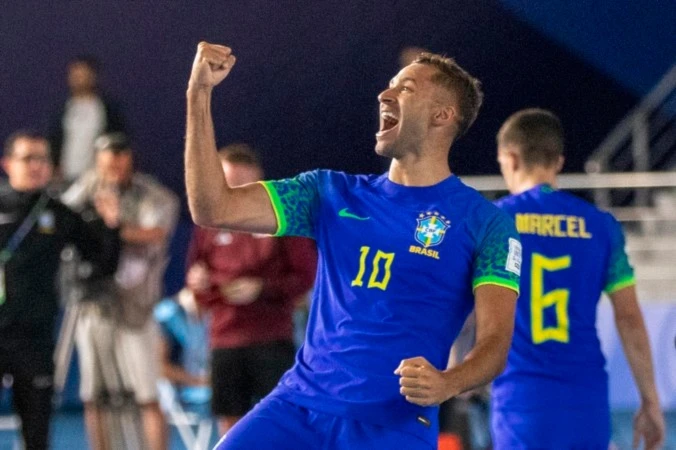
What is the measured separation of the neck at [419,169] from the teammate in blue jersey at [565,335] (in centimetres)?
115

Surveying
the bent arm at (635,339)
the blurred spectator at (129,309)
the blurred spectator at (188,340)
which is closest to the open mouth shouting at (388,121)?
the bent arm at (635,339)

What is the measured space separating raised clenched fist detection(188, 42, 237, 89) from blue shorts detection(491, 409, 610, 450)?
7.01 feet

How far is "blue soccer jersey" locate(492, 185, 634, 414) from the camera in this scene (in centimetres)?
530

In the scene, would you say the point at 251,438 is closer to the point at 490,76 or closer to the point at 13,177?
the point at 13,177

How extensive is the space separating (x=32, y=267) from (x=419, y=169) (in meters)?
3.47

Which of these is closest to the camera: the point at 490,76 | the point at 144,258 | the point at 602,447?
the point at 602,447

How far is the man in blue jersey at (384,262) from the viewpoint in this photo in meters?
3.94

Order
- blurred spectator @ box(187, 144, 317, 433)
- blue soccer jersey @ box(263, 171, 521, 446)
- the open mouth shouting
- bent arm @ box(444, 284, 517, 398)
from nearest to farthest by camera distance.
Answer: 1. bent arm @ box(444, 284, 517, 398)
2. blue soccer jersey @ box(263, 171, 521, 446)
3. the open mouth shouting
4. blurred spectator @ box(187, 144, 317, 433)

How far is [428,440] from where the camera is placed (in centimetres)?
403

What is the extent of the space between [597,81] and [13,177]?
1128cm

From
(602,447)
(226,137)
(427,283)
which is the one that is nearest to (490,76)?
(226,137)

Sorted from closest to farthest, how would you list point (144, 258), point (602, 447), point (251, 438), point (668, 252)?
1. point (251, 438)
2. point (602, 447)
3. point (144, 258)
4. point (668, 252)

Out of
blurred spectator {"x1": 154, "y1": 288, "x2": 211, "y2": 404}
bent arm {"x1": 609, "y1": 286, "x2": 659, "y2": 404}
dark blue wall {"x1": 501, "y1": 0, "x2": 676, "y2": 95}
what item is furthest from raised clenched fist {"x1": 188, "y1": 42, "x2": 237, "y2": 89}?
dark blue wall {"x1": 501, "y1": 0, "x2": 676, "y2": 95}

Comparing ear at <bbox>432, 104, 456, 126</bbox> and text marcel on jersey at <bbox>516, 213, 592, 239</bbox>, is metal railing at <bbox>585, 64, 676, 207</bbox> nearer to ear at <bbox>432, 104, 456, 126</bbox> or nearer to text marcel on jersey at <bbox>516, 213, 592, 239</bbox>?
text marcel on jersey at <bbox>516, 213, 592, 239</bbox>
